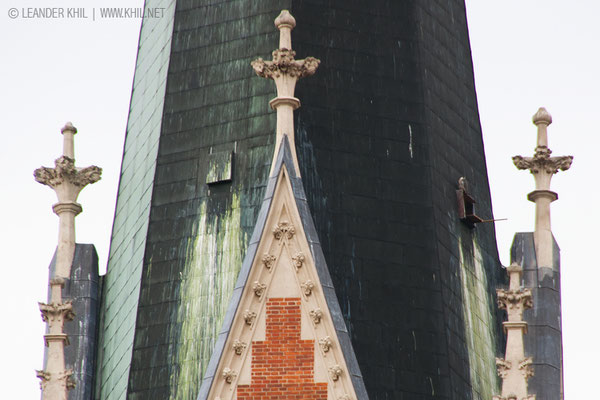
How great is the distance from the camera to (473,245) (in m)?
49.2

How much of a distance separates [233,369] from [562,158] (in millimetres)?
8702

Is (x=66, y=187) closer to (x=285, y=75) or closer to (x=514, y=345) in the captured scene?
(x=285, y=75)

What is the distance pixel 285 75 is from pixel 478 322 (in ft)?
19.1

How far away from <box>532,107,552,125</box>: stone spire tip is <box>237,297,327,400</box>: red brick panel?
7965 millimetres

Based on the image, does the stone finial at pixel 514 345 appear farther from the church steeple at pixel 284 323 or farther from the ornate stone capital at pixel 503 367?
the church steeple at pixel 284 323

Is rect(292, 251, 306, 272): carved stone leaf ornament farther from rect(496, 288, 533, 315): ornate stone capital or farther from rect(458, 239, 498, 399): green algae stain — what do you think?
rect(458, 239, 498, 399): green algae stain

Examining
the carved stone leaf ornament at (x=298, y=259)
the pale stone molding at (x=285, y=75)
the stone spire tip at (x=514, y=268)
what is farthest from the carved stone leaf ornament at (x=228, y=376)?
the stone spire tip at (x=514, y=268)

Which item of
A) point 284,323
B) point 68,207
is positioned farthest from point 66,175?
point 284,323

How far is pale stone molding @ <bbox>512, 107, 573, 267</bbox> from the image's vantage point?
4922cm

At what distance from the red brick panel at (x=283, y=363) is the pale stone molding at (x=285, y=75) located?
265cm

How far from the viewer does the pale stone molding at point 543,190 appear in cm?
4922

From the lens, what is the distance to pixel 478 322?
1903 inches

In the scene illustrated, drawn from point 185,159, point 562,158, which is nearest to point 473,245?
point 562,158

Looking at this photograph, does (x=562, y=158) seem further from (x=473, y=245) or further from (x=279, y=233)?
(x=279, y=233)
